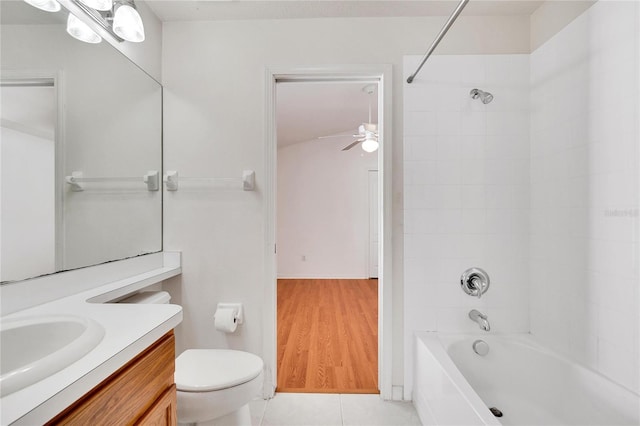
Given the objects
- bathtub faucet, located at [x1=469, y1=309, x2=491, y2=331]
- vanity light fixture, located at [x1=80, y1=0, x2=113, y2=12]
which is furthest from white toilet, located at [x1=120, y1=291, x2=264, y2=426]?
vanity light fixture, located at [x1=80, y1=0, x2=113, y2=12]

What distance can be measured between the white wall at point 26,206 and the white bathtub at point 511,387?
172 cm

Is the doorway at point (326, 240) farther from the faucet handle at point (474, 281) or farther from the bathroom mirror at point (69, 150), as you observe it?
the bathroom mirror at point (69, 150)

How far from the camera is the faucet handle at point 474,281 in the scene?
1739 millimetres

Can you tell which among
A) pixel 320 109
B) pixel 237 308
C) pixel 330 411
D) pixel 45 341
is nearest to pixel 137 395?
pixel 45 341

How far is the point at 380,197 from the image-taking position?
72.1 inches

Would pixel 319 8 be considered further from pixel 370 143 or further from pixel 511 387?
pixel 511 387

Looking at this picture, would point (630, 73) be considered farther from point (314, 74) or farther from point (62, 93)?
point (62, 93)

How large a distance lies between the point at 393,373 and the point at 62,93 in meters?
2.21

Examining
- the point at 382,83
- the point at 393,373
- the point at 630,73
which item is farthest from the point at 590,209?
the point at 393,373

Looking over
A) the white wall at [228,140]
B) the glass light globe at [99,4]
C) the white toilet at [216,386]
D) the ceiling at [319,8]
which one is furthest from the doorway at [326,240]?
the glass light globe at [99,4]

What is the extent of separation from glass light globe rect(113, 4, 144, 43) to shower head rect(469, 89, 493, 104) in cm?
180

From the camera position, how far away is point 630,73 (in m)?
1.22

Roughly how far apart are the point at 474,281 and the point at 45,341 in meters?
1.97

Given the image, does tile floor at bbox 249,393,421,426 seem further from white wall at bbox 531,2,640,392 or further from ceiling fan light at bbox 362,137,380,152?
ceiling fan light at bbox 362,137,380,152
